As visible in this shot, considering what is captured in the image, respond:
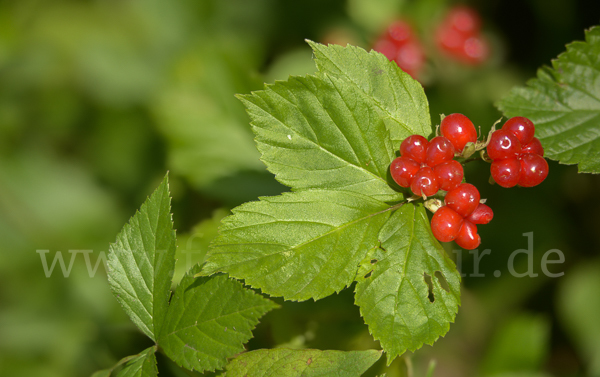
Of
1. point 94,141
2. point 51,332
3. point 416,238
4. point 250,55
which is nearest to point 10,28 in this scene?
point 94,141

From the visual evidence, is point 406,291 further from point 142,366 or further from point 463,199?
point 142,366

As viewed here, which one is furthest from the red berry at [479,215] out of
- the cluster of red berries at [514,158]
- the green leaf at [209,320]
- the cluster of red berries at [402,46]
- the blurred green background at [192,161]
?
the cluster of red berries at [402,46]

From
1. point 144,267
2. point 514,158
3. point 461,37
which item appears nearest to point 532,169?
point 514,158

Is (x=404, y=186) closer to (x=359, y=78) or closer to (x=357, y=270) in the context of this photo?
(x=357, y=270)

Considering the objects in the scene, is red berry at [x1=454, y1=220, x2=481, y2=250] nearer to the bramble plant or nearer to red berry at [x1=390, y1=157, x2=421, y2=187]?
the bramble plant

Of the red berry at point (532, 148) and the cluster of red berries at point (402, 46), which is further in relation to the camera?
the cluster of red berries at point (402, 46)

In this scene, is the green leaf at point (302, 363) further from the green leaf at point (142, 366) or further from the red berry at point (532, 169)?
the red berry at point (532, 169)
